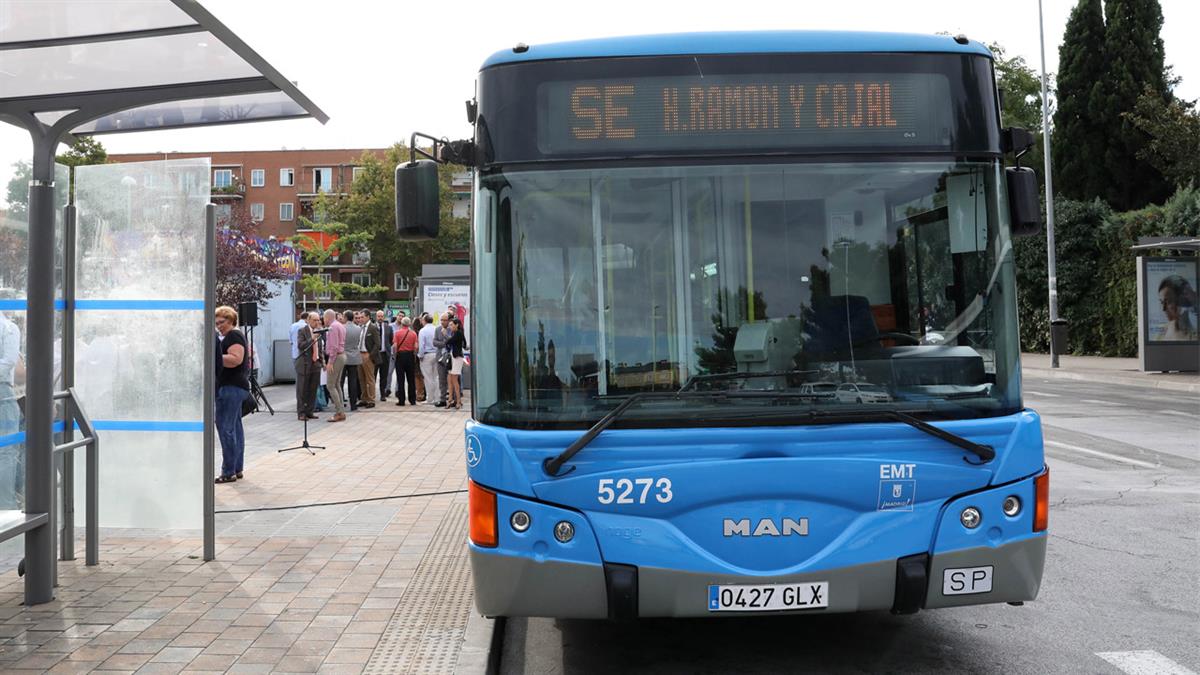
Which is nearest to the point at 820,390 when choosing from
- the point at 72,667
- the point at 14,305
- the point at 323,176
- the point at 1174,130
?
the point at 72,667

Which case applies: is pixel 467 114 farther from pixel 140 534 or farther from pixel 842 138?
pixel 140 534

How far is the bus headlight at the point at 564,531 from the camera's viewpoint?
4.14m

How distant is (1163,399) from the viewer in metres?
18.5

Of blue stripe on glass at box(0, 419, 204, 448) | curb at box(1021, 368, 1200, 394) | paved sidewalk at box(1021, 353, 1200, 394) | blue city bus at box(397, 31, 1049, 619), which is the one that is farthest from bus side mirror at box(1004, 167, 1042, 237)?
curb at box(1021, 368, 1200, 394)

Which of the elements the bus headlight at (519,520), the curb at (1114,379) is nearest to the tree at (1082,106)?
the curb at (1114,379)

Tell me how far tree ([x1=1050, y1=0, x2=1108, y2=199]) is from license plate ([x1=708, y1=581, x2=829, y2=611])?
122 feet

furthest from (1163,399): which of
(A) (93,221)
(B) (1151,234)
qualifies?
(A) (93,221)

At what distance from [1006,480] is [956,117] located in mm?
1557

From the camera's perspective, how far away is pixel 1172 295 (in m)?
23.4

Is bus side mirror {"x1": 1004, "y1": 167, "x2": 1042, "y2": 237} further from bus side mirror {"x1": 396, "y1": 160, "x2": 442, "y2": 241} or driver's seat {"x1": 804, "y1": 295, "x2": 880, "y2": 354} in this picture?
bus side mirror {"x1": 396, "y1": 160, "x2": 442, "y2": 241}

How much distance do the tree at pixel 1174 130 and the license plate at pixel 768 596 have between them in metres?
32.8

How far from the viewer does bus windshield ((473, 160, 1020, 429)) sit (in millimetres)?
4309

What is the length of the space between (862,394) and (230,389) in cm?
727

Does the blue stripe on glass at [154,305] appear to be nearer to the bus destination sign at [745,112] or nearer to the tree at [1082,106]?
the bus destination sign at [745,112]
